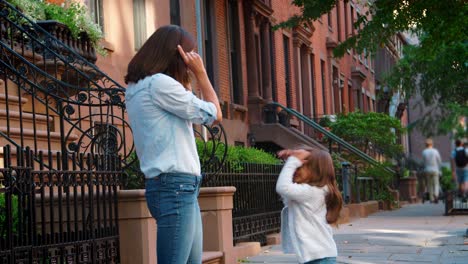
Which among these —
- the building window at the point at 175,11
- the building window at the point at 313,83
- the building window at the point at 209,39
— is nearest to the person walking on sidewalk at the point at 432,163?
the building window at the point at 313,83

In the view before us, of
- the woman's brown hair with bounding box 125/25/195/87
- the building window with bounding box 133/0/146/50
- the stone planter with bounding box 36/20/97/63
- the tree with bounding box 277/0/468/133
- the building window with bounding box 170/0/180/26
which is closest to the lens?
the woman's brown hair with bounding box 125/25/195/87

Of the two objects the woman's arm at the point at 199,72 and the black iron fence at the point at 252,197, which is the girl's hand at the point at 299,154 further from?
the black iron fence at the point at 252,197

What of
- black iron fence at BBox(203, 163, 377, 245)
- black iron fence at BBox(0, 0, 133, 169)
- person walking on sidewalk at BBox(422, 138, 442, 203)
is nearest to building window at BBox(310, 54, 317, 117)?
person walking on sidewalk at BBox(422, 138, 442, 203)

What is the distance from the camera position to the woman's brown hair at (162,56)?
5246 mm

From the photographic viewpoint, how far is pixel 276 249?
40.5 ft

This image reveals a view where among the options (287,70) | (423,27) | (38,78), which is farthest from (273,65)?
(38,78)

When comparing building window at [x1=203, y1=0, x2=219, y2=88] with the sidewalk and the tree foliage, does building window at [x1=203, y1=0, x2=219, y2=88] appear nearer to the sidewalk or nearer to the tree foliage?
the sidewalk

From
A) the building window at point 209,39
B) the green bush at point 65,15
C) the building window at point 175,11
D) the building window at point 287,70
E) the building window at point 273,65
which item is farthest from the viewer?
the building window at point 287,70

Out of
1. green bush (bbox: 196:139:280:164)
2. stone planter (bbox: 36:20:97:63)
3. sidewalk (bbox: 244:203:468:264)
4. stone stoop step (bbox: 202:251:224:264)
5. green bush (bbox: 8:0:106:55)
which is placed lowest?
sidewalk (bbox: 244:203:468:264)

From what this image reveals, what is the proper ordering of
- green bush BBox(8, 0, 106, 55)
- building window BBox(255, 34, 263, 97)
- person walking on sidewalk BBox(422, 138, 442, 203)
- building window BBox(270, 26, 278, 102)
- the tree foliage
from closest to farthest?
green bush BBox(8, 0, 106, 55) → building window BBox(255, 34, 263, 97) → the tree foliage → building window BBox(270, 26, 278, 102) → person walking on sidewalk BBox(422, 138, 442, 203)

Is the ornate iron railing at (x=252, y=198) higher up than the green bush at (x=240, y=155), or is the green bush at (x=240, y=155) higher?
the green bush at (x=240, y=155)

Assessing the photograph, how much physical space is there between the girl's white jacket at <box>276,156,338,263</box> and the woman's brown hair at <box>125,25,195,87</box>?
164 centimetres

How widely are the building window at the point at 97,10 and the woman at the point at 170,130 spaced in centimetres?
1017

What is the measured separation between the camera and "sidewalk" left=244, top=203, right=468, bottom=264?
35.2ft
